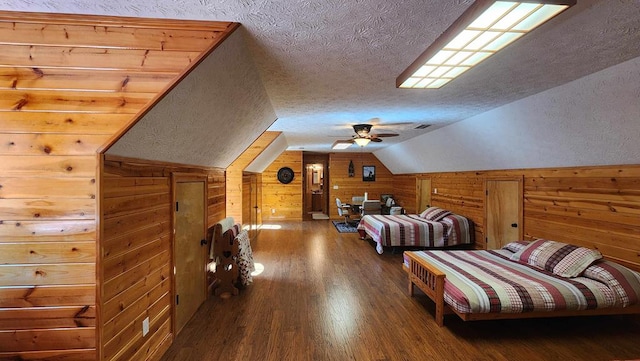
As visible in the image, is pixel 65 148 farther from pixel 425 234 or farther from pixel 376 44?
pixel 425 234

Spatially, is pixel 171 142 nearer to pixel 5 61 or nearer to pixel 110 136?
pixel 110 136

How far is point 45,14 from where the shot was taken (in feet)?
4.90

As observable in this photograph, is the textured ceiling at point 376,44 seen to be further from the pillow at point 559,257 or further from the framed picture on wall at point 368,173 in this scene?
the framed picture on wall at point 368,173

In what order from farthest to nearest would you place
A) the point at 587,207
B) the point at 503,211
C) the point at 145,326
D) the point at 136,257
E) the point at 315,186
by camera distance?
the point at 315,186 < the point at 503,211 < the point at 587,207 < the point at 145,326 < the point at 136,257

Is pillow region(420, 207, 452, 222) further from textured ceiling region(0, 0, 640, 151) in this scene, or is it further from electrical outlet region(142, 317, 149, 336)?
electrical outlet region(142, 317, 149, 336)

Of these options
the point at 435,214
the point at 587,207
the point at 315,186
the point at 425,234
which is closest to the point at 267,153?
the point at 425,234

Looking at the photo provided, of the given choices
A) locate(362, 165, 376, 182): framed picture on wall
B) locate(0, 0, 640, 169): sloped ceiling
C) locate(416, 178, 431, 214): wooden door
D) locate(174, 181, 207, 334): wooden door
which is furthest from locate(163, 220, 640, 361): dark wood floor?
locate(362, 165, 376, 182): framed picture on wall

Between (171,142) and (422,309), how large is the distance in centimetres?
316

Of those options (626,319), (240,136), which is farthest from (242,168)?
(626,319)

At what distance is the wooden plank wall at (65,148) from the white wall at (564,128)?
10.5 ft

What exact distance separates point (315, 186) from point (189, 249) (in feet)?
29.2

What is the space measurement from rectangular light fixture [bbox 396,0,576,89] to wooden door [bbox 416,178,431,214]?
5775 mm

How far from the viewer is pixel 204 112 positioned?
2.23 meters

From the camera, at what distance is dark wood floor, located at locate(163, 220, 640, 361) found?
2.40 m
